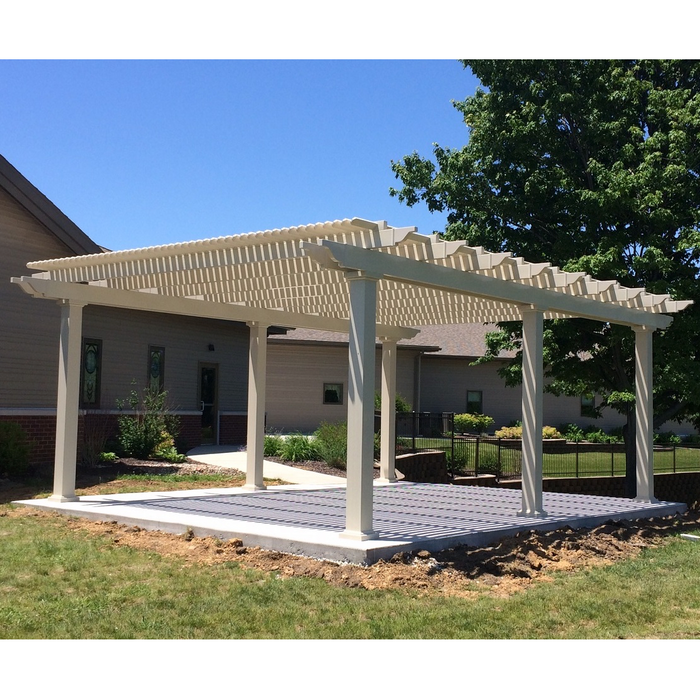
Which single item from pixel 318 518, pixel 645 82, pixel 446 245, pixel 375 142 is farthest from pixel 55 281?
pixel 645 82

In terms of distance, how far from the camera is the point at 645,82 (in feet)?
55.1

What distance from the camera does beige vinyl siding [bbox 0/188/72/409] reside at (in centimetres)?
1582

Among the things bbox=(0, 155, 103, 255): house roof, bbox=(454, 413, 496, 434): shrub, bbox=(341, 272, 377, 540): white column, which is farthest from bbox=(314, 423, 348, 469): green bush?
bbox=(454, 413, 496, 434): shrub

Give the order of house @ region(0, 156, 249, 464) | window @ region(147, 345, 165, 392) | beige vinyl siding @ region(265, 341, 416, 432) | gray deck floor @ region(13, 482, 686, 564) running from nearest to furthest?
gray deck floor @ region(13, 482, 686, 564) < house @ region(0, 156, 249, 464) < window @ region(147, 345, 165, 392) < beige vinyl siding @ region(265, 341, 416, 432)

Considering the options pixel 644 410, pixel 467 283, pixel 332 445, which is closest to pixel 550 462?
pixel 332 445

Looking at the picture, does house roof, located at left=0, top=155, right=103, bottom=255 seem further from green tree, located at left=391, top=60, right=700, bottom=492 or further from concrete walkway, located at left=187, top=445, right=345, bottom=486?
green tree, located at left=391, top=60, right=700, bottom=492

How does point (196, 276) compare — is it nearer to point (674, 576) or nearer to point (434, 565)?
point (434, 565)

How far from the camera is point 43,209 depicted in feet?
53.0

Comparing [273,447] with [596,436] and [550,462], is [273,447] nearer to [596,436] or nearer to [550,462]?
[550,462]

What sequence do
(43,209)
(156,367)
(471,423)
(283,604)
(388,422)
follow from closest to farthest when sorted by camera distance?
(283,604), (388,422), (43,209), (156,367), (471,423)

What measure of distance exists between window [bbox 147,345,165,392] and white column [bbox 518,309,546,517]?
11.0 metres

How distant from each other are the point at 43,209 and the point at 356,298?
9.79 meters

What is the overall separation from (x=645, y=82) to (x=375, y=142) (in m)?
6.02
